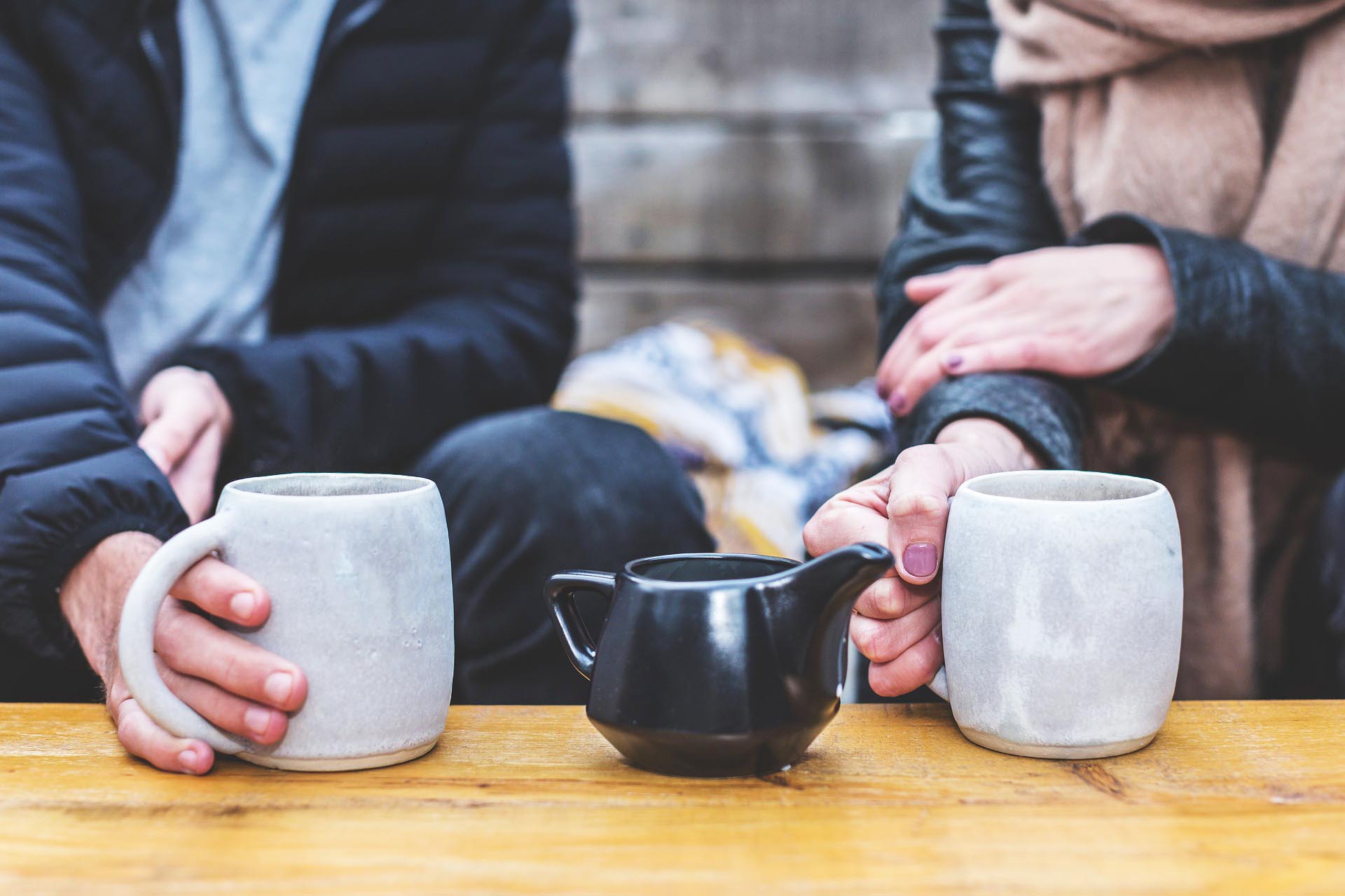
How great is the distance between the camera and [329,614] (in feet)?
1.60

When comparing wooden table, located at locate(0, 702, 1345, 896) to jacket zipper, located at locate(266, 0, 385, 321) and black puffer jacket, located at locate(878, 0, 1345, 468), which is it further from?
jacket zipper, located at locate(266, 0, 385, 321)

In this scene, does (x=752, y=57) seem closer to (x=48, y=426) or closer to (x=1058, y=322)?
(x=1058, y=322)

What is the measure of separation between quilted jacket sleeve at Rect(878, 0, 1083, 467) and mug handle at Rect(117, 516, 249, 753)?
55 centimetres

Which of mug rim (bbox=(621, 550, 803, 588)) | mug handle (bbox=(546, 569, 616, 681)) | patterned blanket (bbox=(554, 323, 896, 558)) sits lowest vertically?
patterned blanket (bbox=(554, 323, 896, 558))

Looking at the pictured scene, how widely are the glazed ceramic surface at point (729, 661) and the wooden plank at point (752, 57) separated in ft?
5.32

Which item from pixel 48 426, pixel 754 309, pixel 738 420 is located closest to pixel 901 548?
pixel 48 426

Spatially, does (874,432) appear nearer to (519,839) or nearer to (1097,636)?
(1097,636)

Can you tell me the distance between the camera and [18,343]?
0.76 meters

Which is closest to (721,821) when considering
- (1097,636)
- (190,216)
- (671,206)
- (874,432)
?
(1097,636)

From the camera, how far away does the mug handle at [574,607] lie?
0.52m

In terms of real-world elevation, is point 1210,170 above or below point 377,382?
above

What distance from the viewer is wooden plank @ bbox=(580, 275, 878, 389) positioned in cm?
202

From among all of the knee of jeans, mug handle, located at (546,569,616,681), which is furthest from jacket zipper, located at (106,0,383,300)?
mug handle, located at (546,569,616,681)

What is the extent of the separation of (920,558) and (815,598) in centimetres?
10
